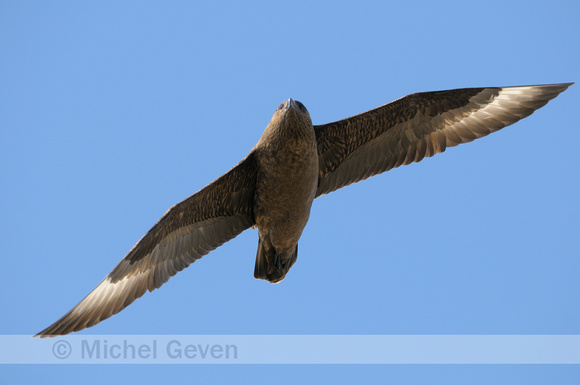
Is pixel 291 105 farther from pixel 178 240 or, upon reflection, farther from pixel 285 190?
pixel 178 240

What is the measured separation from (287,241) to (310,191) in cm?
79

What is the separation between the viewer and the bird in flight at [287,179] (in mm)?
8102

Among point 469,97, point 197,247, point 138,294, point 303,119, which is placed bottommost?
point 138,294

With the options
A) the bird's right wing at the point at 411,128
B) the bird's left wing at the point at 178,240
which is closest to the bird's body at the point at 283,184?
the bird's left wing at the point at 178,240

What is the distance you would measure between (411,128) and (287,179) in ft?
6.05

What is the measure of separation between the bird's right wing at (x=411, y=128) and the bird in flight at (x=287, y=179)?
0.01 metres

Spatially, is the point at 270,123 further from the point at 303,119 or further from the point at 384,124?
the point at 384,124

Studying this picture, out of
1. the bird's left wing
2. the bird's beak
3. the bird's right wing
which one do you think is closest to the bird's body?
the bird's beak

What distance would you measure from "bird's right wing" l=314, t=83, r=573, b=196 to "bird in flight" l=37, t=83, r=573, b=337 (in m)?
0.01

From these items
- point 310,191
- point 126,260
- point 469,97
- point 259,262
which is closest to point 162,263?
point 126,260

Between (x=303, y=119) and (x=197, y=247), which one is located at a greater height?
(x=303, y=119)

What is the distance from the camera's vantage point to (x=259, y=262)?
8.81 metres

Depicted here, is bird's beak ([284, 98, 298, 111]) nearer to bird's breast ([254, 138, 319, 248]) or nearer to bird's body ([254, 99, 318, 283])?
bird's body ([254, 99, 318, 283])

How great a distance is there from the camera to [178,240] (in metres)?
8.65
